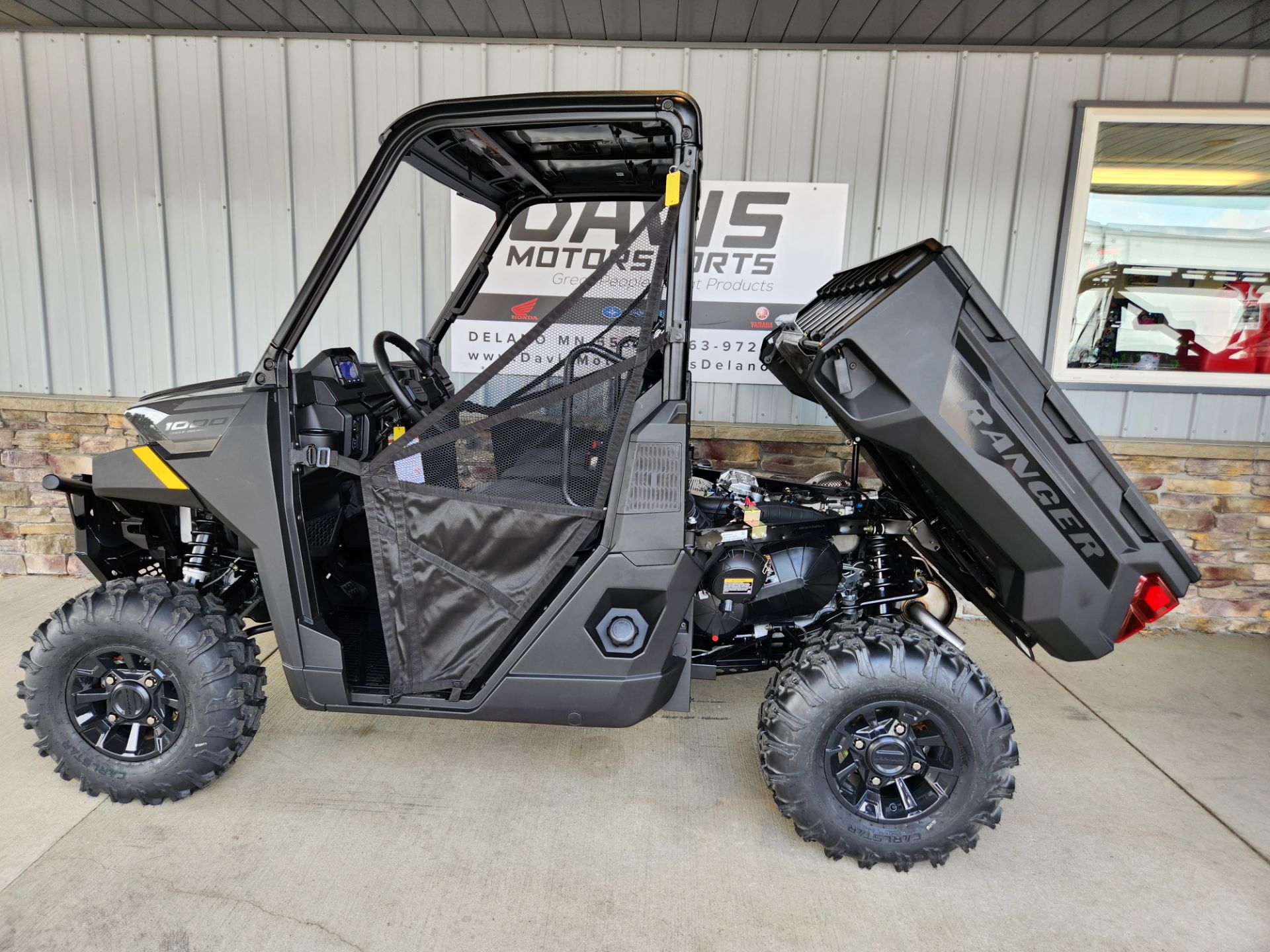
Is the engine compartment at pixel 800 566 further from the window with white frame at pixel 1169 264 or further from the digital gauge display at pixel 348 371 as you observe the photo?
the window with white frame at pixel 1169 264

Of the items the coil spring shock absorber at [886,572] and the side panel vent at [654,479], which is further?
the coil spring shock absorber at [886,572]

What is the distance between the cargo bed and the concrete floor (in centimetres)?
78

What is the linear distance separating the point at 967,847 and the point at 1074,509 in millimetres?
1076

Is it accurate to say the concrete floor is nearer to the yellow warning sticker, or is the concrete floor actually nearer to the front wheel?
the front wheel

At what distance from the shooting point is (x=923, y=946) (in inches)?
77.3

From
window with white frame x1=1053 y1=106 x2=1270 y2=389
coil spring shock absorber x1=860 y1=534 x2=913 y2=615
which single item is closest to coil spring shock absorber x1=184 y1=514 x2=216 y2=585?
coil spring shock absorber x1=860 y1=534 x2=913 y2=615

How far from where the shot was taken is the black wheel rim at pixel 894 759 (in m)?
2.22

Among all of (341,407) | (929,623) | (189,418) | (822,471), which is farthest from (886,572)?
(189,418)

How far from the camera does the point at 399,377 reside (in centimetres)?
291

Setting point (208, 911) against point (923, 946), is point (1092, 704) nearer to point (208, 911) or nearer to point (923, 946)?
point (923, 946)

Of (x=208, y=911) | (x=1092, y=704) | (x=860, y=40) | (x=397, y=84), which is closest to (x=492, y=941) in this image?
(x=208, y=911)

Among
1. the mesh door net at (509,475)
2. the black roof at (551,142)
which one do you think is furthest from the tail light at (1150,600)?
the black roof at (551,142)

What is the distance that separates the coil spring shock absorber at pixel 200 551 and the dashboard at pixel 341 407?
1.75ft

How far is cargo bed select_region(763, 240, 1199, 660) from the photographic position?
1963 millimetres
